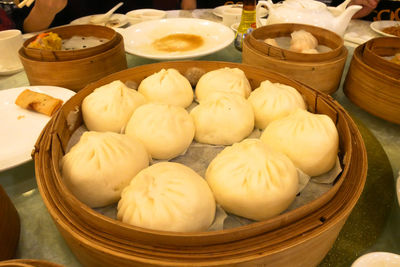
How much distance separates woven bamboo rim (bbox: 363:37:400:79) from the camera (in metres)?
1.60

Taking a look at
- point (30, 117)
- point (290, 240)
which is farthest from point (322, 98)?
point (30, 117)

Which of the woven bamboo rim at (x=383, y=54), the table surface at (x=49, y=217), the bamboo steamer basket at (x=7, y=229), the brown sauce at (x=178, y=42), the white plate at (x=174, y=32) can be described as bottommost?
the table surface at (x=49, y=217)

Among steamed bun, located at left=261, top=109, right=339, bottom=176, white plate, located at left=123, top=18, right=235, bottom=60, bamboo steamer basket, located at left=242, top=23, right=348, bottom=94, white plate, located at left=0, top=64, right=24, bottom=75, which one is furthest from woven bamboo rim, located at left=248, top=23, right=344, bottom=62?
white plate, located at left=0, top=64, right=24, bottom=75

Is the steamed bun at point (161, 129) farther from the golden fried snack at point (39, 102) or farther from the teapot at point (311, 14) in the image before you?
the teapot at point (311, 14)

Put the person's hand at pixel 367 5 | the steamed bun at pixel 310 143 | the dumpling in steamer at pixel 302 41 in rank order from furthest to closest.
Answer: the person's hand at pixel 367 5, the dumpling in steamer at pixel 302 41, the steamed bun at pixel 310 143

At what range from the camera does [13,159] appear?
129 centimetres

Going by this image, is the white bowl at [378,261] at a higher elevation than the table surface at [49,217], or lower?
higher

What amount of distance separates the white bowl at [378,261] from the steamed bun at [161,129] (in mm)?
821

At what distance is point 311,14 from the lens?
219 centimetres

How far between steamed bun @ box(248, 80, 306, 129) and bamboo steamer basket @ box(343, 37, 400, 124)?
52 cm

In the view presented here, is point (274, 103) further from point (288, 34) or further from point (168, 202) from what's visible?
point (288, 34)

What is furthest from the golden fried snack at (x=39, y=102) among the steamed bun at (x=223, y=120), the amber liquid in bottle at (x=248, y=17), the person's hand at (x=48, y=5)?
the person's hand at (x=48, y=5)

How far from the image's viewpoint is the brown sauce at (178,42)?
2.36 m

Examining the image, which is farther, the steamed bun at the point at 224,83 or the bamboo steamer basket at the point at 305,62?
the bamboo steamer basket at the point at 305,62
